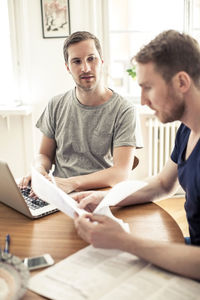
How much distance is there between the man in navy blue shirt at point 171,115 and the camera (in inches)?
36.8

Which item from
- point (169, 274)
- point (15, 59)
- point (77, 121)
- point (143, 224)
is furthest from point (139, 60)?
point (15, 59)

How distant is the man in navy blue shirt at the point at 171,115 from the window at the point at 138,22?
209 cm

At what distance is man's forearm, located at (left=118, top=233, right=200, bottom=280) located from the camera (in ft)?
2.90

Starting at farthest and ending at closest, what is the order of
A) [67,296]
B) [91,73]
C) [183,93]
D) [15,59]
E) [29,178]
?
1. [15,59]
2. [91,73]
3. [29,178]
4. [183,93]
5. [67,296]

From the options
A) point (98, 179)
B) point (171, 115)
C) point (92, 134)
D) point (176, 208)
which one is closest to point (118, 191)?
point (171, 115)

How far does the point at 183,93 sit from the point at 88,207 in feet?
1.65

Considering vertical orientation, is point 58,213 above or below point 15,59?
below

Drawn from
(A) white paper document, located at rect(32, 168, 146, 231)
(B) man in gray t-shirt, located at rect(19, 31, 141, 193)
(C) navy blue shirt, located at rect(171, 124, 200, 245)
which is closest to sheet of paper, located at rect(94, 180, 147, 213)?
(A) white paper document, located at rect(32, 168, 146, 231)

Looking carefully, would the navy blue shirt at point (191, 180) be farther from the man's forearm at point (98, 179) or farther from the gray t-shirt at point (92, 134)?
the gray t-shirt at point (92, 134)

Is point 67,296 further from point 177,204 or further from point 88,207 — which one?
point 177,204

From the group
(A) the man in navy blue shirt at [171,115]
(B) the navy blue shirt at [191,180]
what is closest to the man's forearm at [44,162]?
(A) the man in navy blue shirt at [171,115]

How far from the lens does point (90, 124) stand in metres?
1.85

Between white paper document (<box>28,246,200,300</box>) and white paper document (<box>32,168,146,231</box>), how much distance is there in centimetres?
18

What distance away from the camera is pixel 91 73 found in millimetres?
1829
